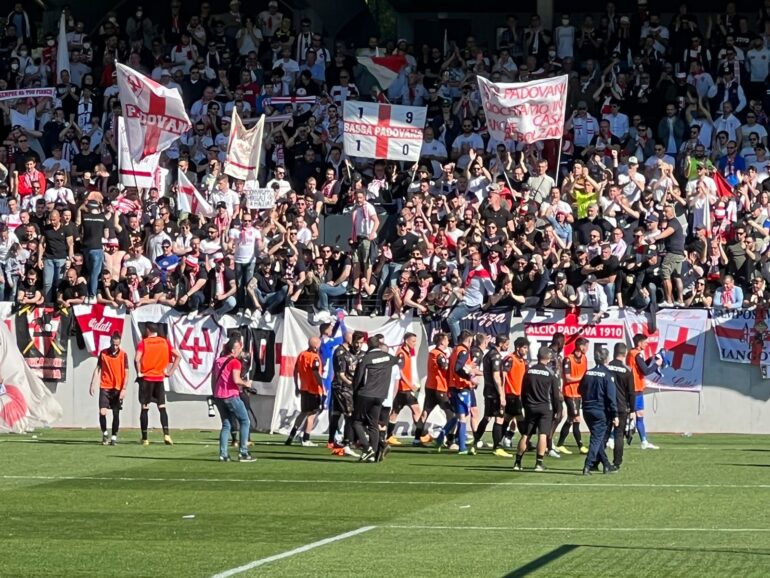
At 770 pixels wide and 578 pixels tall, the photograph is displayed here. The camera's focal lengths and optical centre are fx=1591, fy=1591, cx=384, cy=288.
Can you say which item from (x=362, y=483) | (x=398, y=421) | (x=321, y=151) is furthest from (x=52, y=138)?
(x=362, y=483)

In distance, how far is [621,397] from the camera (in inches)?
867

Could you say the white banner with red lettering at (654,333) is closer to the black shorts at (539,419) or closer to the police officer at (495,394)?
the police officer at (495,394)

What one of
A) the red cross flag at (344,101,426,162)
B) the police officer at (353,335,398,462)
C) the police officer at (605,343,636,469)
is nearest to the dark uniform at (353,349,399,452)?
the police officer at (353,335,398,462)

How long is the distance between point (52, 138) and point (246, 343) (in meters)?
7.24

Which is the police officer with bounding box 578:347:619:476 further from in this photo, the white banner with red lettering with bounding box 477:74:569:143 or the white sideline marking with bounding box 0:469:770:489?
the white banner with red lettering with bounding box 477:74:569:143

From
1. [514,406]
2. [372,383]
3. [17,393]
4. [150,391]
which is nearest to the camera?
[372,383]

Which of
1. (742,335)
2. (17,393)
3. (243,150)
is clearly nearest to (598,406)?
(742,335)

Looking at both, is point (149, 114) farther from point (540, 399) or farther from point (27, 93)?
point (540, 399)

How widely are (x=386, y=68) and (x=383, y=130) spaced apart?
311cm

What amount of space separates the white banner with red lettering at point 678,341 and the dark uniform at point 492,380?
536 centimetres

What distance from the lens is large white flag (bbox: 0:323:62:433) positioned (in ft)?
95.1

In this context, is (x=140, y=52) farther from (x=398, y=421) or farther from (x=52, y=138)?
(x=398, y=421)

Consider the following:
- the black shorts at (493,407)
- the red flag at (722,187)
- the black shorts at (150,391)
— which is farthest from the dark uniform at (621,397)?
the red flag at (722,187)

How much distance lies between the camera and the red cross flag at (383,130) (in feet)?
105
